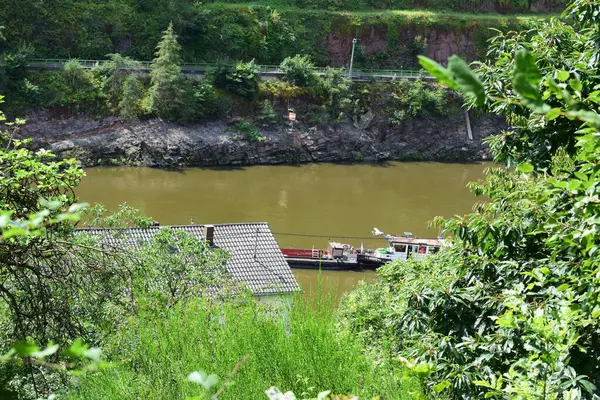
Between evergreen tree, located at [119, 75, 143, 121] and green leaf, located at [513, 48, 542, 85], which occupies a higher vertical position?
green leaf, located at [513, 48, 542, 85]

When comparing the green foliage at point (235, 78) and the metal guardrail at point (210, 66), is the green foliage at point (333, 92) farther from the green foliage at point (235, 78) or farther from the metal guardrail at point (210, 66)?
the green foliage at point (235, 78)

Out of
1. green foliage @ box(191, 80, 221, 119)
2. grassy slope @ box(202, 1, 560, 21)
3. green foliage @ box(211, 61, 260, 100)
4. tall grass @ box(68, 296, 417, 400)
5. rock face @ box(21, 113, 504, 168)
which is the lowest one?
rock face @ box(21, 113, 504, 168)

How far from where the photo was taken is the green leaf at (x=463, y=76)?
1367 millimetres

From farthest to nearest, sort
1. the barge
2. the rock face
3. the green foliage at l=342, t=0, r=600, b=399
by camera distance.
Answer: the rock face, the barge, the green foliage at l=342, t=0, r=600, b=399

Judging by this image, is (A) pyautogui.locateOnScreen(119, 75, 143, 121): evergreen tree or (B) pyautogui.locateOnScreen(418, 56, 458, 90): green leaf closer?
(B) pyautogui.locateOnScreen(418, 56, 458, 90): green leaf

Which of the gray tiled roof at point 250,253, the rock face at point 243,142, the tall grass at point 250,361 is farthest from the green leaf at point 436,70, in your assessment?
the rock face at point 243,142

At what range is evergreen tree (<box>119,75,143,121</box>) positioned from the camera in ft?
82.4

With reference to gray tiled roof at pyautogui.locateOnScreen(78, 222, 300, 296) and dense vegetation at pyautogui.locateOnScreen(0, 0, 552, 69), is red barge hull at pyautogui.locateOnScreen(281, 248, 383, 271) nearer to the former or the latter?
gray tiled roof at pyautogui.locateOnScreen(78, 222, 300, 296)

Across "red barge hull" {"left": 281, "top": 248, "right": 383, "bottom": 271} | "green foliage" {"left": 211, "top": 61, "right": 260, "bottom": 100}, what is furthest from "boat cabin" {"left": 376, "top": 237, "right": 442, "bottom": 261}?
"green foliage" {"left": 211, "top": 61, "right": 260, "bottom": 100}

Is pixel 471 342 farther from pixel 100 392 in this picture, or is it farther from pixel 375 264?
pixel 375 264

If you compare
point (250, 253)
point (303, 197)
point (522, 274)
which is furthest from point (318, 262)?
point (522, 274)

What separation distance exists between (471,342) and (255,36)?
86.9 ft

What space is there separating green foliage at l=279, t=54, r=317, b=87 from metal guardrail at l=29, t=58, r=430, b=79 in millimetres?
344

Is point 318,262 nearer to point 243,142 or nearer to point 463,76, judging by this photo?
point 243,142
